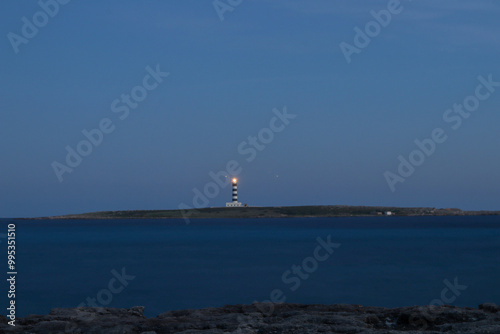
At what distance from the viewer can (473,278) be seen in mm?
50125

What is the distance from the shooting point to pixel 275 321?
16938 millimetres

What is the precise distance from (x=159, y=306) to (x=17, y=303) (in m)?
10.4

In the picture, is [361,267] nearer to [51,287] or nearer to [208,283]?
[208,283]

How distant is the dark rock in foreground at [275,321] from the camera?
14969mm

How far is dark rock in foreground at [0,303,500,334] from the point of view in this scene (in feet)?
49.1

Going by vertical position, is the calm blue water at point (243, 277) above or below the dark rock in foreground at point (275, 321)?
above

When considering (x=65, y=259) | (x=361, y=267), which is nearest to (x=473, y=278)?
(x=361, y=267)

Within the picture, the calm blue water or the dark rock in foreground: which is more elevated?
the calm blue water

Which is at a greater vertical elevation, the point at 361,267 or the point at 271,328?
the point at 361,267

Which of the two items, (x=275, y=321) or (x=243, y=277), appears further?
(x=243, y=277)

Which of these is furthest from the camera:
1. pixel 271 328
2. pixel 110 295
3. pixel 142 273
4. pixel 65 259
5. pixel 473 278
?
pixel 65 259

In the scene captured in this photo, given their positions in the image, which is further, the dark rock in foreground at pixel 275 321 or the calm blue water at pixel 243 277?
the calm blue water at pixel 243 277

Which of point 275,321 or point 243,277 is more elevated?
point 243,277

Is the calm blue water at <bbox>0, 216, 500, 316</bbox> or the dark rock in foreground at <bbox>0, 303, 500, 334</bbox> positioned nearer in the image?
the dark rock in foreground at <bbox>0, 303, 500, 334</bbox>
